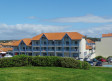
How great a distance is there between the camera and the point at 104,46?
59688 millimetres

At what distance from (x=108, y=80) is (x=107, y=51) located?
4746 centimetres

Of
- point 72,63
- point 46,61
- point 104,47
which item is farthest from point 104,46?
point 46,61

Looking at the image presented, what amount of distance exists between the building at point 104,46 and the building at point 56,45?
5.26m

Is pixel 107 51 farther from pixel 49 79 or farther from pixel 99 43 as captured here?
pixel 49 79

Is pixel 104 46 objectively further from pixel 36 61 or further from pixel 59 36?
pixel 36 61

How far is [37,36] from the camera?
62.7 m

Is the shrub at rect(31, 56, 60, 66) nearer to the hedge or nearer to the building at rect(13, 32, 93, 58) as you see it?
the hedge

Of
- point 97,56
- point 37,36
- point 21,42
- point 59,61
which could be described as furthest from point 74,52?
point 59,61

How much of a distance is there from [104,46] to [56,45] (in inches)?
707

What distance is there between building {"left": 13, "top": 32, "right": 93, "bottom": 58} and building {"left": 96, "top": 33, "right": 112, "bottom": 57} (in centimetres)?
526

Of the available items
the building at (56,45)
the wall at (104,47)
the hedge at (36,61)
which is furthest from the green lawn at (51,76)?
the wall at (104,47)

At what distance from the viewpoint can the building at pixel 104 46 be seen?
5877cm

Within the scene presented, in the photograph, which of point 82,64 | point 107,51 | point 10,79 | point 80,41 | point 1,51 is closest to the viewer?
point 10,79

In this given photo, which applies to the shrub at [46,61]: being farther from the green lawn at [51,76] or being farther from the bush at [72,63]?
the green lawn at [51,76]
